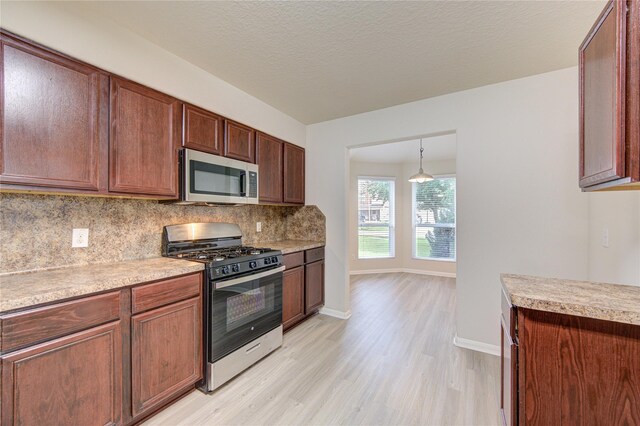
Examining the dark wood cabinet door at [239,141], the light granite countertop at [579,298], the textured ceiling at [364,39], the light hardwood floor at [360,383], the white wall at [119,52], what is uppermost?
the textured ceiling at [364,39]

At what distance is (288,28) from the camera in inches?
69.1

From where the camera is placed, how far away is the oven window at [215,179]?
7.04ft

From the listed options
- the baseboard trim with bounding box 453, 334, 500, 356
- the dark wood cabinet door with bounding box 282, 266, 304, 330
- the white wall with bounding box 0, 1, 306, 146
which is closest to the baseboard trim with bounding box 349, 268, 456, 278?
the dark wood cabinet door with bounding box 282, 266, 304, 330

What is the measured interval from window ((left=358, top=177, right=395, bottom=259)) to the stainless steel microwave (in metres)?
3.59

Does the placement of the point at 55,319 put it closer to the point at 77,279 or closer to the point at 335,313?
the point at 77,279

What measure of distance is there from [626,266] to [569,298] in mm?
952

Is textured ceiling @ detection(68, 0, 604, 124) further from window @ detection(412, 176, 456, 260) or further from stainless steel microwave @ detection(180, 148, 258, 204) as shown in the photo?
window @ detection(412, 176, 456, 260)

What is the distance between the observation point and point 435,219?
5711 mm

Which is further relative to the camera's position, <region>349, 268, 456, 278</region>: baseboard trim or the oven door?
<region>349, 268, 456, 278</region>: baseboard trim

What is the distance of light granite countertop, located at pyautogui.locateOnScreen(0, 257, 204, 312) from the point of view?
1.20 metres

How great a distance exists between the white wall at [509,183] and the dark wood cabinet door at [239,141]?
1.58m

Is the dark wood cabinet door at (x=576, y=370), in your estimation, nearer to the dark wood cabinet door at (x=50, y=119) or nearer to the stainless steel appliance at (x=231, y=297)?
the stainless steel appliance at (x=231, y=297)

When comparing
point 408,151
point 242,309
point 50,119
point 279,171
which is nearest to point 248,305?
point 242,309

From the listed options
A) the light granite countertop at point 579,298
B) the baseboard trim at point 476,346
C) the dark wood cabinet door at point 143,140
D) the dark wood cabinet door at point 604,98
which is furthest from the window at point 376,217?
the dark wood cabinet door at point 604,98
